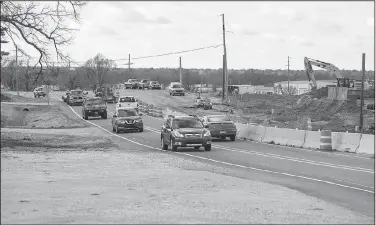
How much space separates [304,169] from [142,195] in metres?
8.70

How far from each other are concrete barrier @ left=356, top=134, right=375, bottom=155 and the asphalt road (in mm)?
880

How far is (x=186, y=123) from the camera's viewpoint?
98.7 feet

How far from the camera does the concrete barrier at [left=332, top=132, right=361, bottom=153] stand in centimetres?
2875

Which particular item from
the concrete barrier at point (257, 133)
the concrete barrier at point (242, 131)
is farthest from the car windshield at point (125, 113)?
the concrete barrier at point (257, 133)

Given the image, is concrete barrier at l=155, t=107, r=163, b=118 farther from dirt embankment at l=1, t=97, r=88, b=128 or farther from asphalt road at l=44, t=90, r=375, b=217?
asphalt road at l=44, t=90, r=375, b=217

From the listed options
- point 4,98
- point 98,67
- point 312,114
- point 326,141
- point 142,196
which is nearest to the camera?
point 142,196

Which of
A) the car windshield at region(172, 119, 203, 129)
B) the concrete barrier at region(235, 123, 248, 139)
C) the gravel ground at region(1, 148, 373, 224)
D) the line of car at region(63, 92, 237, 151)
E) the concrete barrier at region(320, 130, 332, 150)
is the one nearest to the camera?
the gravel ground at region(1, 148, 373, 224)

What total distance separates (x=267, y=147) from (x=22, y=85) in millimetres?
109701

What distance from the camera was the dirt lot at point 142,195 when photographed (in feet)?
37.6

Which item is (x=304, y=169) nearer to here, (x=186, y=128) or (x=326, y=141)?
(x=186, y=128)

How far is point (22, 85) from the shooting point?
134 m

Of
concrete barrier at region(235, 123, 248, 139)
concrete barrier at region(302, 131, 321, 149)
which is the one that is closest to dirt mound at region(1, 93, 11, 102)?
concrete barrier at region(235, 123, 248, 139)

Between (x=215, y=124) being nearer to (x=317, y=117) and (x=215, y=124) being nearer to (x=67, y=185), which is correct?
(x=67, y=185)

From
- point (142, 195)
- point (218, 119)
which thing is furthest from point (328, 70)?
point (142, 195)
